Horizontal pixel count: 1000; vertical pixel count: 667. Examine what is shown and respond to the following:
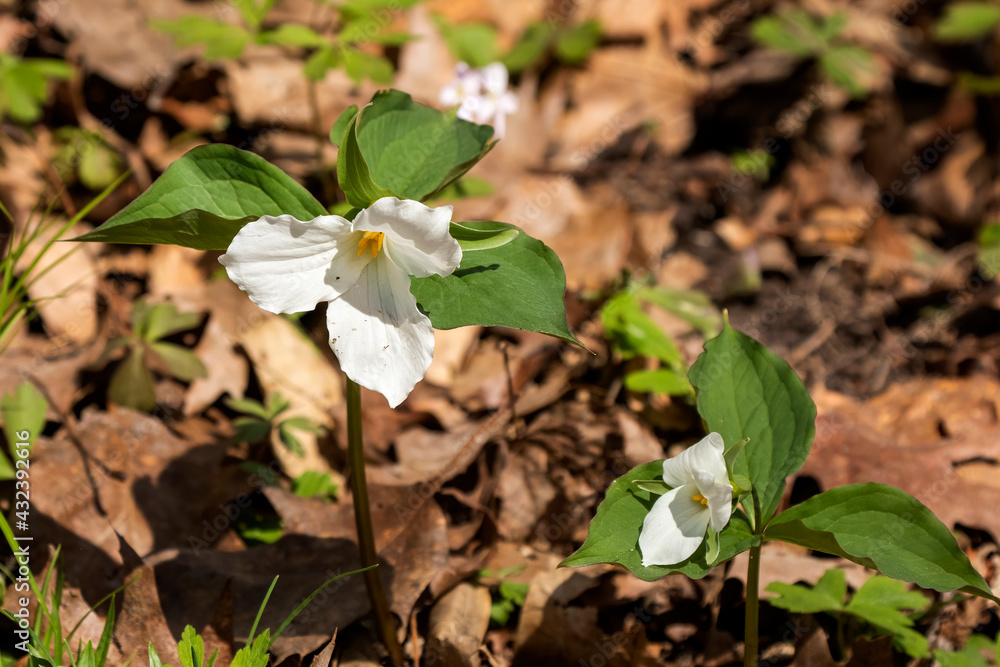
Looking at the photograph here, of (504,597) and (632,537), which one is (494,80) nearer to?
(504,597)

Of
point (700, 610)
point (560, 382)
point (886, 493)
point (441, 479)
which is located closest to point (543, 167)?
point (560, 382)

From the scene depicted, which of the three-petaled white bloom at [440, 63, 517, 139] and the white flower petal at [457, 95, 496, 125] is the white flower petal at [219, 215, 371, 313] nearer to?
the white flower petal at [457, 95, 496, 125]

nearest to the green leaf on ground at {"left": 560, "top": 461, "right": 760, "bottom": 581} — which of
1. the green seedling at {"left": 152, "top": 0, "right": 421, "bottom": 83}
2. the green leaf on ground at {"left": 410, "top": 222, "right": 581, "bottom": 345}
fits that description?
the green leaf on ground at {"left": 410, "top": 222, "right": 581, "bottom": 345}

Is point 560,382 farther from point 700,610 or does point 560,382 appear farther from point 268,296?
point 268,296

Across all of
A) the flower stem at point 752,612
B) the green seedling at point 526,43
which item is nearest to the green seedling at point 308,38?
the green seedling at point 526,43

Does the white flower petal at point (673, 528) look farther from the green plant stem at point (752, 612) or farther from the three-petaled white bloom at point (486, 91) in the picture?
A: the three-petaled white bloom at point (486, 91)

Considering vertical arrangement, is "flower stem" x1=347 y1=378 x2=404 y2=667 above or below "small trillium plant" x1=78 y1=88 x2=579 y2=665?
below
